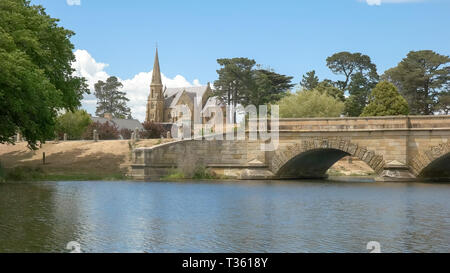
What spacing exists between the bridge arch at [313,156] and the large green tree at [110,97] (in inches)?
3599

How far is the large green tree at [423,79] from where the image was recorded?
83.7 meters

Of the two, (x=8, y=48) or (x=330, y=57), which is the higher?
(x=330, y=57)

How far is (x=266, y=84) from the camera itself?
80.9m

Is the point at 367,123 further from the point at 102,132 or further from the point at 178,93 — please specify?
the point at 178,93

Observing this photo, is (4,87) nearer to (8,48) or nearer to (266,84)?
(8,48)

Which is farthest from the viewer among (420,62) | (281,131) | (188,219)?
(420,62)

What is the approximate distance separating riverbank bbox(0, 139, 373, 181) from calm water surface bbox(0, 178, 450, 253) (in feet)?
42.0

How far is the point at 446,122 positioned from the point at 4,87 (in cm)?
2543

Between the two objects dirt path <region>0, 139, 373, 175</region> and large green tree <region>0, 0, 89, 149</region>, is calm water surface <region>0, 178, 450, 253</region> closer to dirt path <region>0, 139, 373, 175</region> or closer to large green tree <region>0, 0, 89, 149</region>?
large green tree <region>0, 0, 89, 149</region>

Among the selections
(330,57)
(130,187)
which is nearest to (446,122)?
(130,187)

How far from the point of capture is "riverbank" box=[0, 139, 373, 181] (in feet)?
149

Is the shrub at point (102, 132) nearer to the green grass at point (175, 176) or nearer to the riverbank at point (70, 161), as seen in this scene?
the riverbank at point (70, 161)

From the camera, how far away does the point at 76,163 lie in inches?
2015

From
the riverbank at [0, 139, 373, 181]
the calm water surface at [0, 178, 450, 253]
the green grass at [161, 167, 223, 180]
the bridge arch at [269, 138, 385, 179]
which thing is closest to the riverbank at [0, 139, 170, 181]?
the riverbank at [0, 139, 373, 181]
